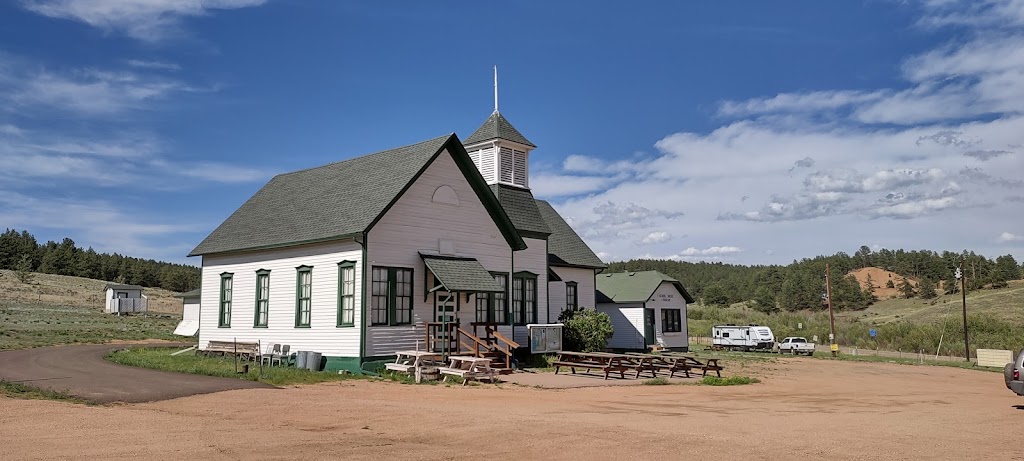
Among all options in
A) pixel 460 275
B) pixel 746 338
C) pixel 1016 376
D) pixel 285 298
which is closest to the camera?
pixel 1016 376

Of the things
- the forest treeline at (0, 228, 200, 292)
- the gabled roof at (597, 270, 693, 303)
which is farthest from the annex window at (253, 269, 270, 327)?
the forest treeline at (0, 228, 200, 292)

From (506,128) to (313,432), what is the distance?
22.2 metres

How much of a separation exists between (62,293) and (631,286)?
2956 inches

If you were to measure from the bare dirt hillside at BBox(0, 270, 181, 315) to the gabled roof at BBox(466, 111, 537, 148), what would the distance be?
205ft

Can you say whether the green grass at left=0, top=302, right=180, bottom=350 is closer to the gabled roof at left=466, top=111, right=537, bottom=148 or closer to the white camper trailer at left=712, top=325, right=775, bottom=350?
the gabled roof at left=466, top=111, right=537, bottom=148

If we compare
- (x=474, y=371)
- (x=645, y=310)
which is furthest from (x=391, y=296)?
(x=645, y=310)

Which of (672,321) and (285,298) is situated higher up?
(285,298)

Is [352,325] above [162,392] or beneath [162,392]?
above

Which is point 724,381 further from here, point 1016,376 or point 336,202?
point 336,202

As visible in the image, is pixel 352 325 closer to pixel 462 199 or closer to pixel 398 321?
pixel 398 321

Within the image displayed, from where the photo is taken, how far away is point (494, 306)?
27.0 m

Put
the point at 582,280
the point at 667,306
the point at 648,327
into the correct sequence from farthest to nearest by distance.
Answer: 1. the point at 667,306
2. the point at 648,327
3. the point at 582,280

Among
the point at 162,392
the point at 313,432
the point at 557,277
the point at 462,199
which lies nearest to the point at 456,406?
the point at 313,432

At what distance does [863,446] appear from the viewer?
10539mm
